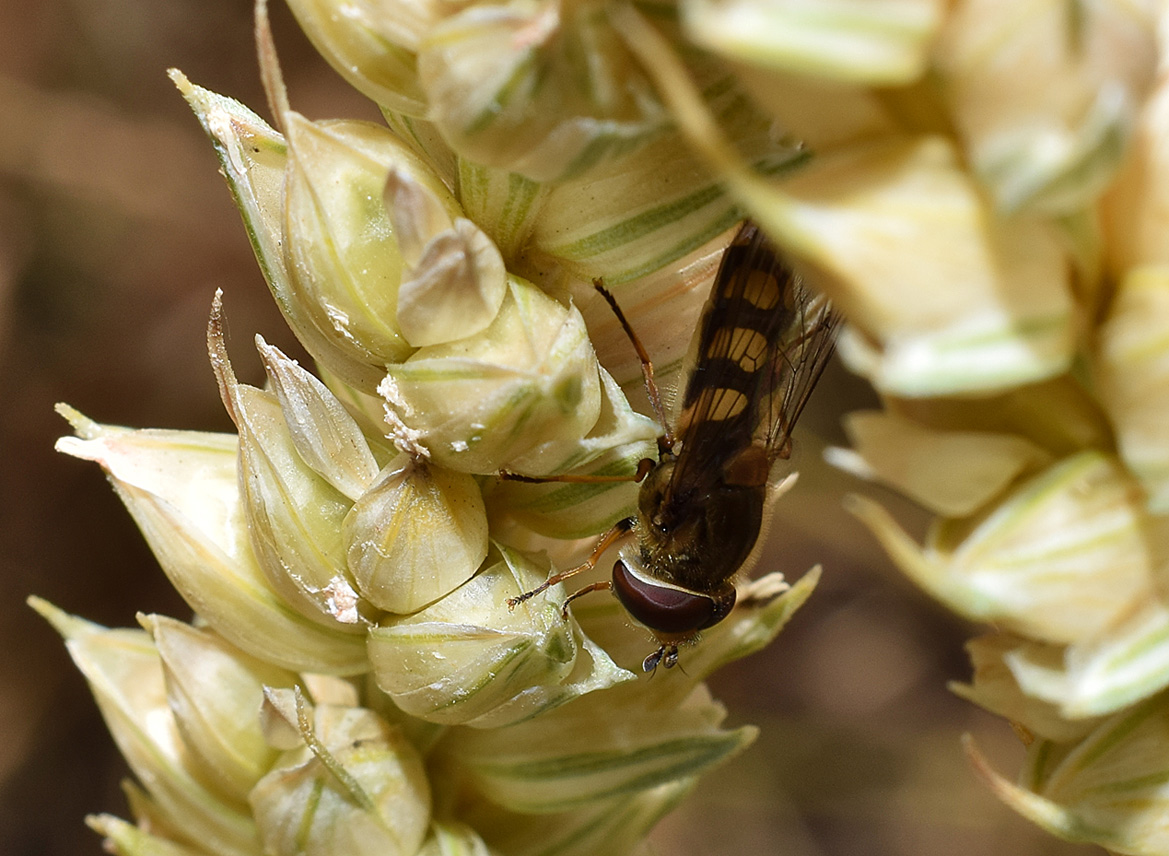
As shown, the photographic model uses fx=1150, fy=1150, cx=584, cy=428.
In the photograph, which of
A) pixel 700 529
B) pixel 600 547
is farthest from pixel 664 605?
pixel 700 529

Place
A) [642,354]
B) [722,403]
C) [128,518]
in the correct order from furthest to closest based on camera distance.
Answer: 1. [128,518]
2. [722,403]
3. [642,354]

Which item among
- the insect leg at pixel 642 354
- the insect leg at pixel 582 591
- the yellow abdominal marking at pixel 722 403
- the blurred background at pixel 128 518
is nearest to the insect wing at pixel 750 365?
the yellow abdominal marking at pixel 722 403

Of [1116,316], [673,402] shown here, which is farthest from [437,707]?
[1116,316]

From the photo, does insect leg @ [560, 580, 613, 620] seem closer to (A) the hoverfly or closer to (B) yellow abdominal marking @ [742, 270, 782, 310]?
(A) the hoverfly

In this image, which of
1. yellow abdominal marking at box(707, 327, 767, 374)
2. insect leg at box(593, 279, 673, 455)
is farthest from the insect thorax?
insect leg at box(593, 279, 673, 455)

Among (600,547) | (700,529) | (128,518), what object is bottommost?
(128,518)

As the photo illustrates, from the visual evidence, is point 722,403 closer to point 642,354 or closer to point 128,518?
point 642,354

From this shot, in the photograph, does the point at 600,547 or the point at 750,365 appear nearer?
the point at 600,547
